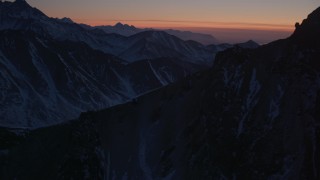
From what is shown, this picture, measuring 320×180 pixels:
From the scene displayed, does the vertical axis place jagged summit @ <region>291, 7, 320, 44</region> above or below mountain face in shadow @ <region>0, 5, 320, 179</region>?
above

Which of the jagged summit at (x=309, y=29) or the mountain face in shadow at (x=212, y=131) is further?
the jagged summit at (x=309, y=29)

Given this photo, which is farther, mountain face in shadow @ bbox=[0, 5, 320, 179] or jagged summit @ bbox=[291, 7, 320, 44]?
jagged summit @ bbox=[291, 7, 320, 44]

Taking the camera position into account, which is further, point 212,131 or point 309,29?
point 212,131

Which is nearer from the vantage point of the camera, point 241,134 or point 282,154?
point 282,154

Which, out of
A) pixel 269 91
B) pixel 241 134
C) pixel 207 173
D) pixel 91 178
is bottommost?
pixel 91 178

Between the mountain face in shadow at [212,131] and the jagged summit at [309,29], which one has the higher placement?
the jagged summit at [309,29]

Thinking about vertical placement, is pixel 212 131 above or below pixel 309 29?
below

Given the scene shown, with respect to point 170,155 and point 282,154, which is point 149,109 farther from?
point 282,154

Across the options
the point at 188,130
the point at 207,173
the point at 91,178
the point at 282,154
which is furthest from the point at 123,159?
the point at 282,154
